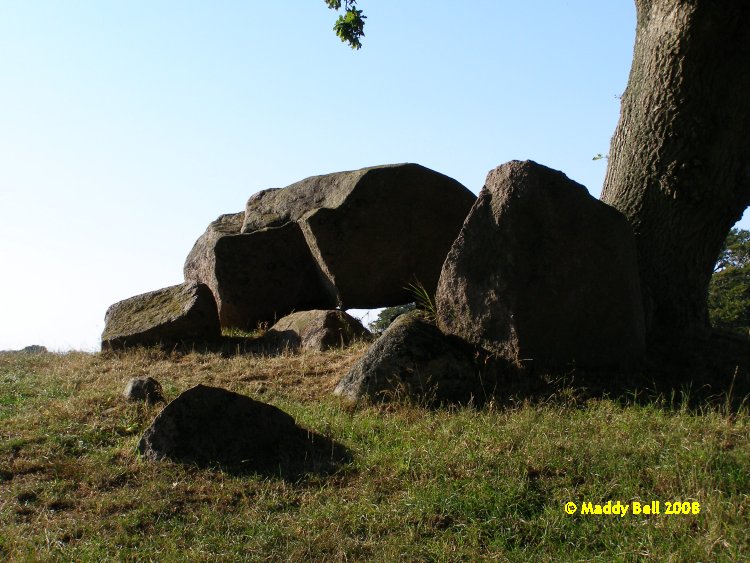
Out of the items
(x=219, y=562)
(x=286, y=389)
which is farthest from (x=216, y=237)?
(x=219, y=562)

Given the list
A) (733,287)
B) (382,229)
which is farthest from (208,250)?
(733,287)

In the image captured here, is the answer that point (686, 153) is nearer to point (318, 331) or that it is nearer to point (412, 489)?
point (318, 331)

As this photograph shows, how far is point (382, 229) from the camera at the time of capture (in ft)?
43.4

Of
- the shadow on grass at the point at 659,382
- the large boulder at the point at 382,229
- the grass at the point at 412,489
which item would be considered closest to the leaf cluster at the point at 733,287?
the large boulder at the point at 382,229

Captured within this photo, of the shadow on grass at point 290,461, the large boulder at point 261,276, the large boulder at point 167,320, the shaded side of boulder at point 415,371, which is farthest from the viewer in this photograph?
the large boulder at point 261,276

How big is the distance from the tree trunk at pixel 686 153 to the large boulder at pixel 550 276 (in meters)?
Answer: 0.81

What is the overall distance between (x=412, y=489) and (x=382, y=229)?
7301 mm

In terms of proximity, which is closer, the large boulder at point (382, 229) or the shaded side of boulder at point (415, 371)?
the shaded side of boulder at point (415, 371)

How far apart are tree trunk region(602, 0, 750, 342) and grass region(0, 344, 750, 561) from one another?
2.39 meters

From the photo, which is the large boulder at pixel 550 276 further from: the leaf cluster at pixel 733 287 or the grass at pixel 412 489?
the leaf cluster at pixel 733 287

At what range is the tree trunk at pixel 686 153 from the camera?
31.9ft

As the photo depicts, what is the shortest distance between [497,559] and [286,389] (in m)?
4.63

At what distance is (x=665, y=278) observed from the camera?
9.92m

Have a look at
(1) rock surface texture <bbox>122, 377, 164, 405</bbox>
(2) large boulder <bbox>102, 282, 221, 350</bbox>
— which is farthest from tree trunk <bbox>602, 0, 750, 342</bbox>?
(2) large boulder <bbox>102, 282, 221, 350</bbox>
